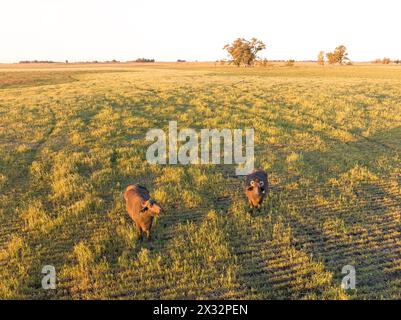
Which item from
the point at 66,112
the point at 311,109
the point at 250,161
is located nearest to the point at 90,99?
the point at 66,112

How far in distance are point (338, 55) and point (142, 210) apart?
169m

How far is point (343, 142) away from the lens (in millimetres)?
15836

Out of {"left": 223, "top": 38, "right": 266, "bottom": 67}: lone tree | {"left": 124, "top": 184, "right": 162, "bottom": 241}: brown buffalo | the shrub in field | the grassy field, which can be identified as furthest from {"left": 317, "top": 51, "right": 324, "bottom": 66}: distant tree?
{"left": 124, "top": 184, "right": 162, "bottom": 241}: brown buffalo

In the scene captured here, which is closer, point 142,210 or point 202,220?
point 142,210

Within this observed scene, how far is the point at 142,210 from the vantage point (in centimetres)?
719

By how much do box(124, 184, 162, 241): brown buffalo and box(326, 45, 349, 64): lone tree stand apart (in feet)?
550

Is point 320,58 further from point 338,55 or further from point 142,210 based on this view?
point 142,210

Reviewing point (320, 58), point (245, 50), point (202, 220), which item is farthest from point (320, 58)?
point (202, 220)

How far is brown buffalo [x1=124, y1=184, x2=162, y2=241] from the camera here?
703 centimetres

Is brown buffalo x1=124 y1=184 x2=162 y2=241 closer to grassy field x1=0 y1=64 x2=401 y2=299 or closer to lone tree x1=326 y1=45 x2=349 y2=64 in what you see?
grassy field x1=0 y1=64 x2=401 y2=299

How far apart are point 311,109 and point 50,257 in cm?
2147
